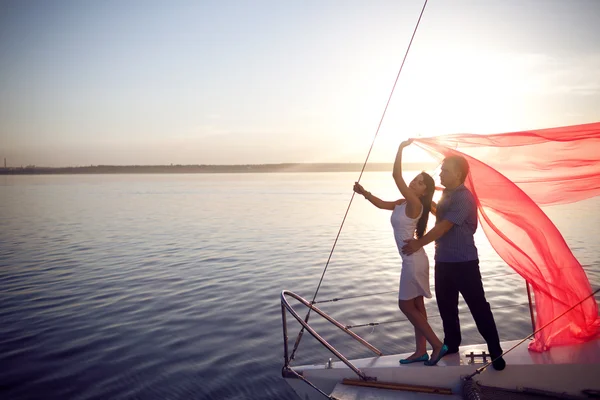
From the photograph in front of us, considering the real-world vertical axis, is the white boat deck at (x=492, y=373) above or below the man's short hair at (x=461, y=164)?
below

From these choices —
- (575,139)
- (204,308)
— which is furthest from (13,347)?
(575,139)

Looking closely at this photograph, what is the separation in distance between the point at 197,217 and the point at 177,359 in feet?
69.9

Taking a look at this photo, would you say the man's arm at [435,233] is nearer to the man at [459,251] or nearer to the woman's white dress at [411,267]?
the man at [459,251]

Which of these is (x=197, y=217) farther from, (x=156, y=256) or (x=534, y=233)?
(x=534, y=233)

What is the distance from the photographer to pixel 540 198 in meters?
5.46

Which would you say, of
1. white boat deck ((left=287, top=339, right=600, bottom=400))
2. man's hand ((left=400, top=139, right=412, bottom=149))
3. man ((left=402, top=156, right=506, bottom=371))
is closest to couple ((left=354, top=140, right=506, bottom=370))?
man ((left=402, top=156, right=506, bottom=371))

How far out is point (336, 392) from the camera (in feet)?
16.5

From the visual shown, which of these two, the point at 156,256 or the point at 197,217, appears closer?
the point at 156,256

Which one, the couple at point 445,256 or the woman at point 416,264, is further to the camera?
the woman at point 416,264

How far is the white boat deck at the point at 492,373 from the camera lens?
4715mm

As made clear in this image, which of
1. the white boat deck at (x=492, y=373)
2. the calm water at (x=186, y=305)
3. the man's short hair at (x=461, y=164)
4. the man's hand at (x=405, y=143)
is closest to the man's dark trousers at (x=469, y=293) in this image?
the white boat deck at (x=492, y=373)

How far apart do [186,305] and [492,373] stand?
7.17 meters

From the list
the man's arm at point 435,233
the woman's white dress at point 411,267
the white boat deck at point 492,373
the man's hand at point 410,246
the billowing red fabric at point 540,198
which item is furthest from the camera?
the billowing red fabric at point 540,198

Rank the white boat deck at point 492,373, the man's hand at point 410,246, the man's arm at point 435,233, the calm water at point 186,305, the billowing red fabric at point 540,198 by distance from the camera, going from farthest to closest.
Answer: the calm water at point 186,305 → the billowing red fabric at point 540,198 → the man's hand at point 410,246 → the man's arm at point 435,233 → the white boat deck at point 492,373
